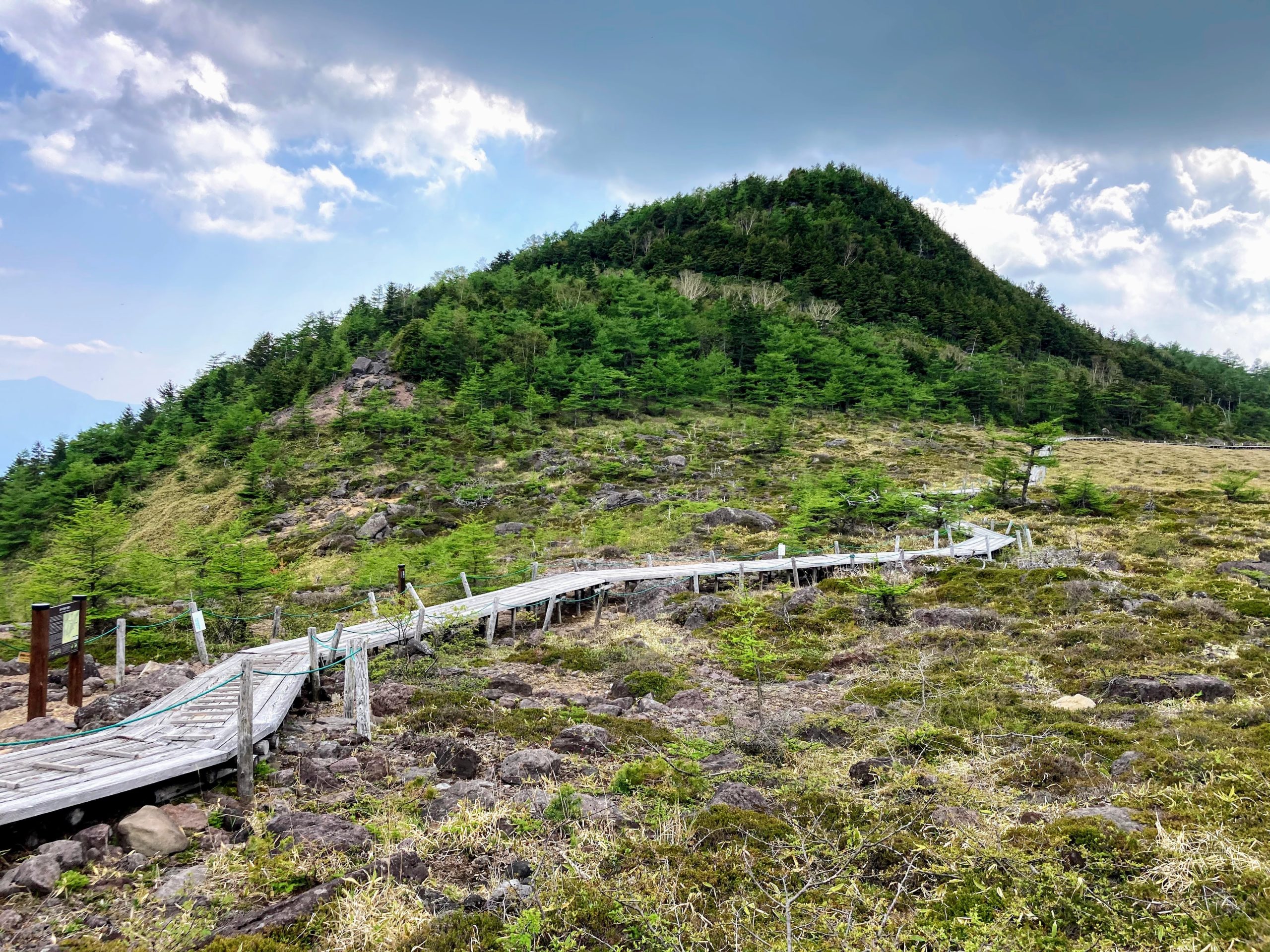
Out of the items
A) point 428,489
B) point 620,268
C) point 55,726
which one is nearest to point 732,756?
point 55,726

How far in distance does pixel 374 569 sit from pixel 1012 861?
1975 cm

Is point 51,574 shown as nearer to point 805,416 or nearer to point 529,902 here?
point 529,902

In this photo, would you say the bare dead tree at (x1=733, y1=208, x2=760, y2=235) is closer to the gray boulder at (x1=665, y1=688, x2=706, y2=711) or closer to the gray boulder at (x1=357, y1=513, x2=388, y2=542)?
the gray boulder at (x1=357, y1=513, x2=388, y2=542)

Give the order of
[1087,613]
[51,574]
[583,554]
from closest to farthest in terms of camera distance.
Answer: [1087,613]
[51,574]
[583,554]

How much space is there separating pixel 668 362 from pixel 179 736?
144 feet

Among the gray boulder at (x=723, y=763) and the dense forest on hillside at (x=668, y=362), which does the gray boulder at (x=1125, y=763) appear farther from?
the dense forest on hillside at (x=668, y=362)

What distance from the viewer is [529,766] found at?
7570mm

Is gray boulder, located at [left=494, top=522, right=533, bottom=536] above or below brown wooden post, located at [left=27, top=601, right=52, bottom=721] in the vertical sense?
above

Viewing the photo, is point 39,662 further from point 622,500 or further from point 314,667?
point 622,500

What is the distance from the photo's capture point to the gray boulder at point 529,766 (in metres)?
7.35

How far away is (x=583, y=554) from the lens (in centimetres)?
2533

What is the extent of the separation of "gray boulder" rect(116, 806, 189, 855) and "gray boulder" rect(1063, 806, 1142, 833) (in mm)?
8445

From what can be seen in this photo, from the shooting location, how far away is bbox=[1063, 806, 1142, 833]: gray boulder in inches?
220

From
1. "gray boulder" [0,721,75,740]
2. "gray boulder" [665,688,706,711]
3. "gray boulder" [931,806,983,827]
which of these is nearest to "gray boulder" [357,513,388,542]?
"gray boulder" [0,721,75,740]
